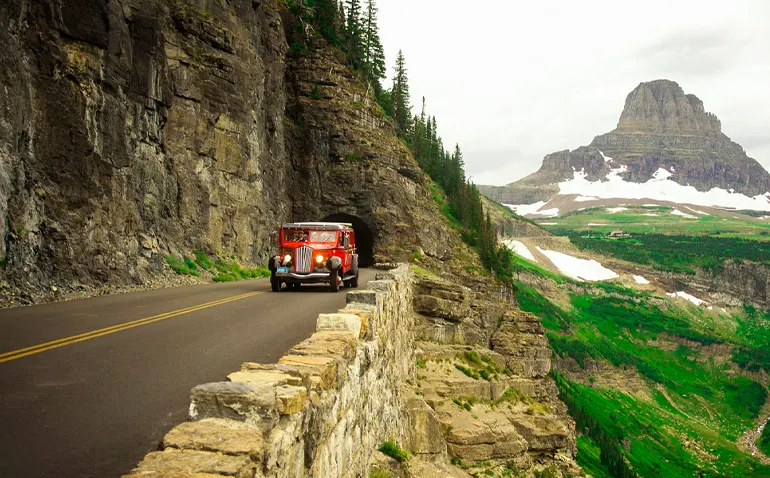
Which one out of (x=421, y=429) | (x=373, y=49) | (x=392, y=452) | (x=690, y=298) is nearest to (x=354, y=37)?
(x=373, y=49)

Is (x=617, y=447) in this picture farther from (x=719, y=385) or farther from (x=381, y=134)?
(x=719, y=385)

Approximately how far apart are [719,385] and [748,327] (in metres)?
71.5

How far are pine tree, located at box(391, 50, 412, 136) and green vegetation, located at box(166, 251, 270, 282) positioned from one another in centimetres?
5438

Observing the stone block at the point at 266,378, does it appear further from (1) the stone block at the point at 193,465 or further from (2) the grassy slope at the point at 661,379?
(2) the grassy slope at the point at 661,379

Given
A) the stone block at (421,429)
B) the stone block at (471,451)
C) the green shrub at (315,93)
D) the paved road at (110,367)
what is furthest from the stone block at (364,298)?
the green shrub at (315,93)

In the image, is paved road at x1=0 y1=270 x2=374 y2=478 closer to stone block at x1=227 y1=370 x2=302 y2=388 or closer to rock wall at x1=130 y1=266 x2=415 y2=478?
stone block at x1=227 y1=370 x2=302 y2=388

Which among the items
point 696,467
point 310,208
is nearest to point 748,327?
point 696,467

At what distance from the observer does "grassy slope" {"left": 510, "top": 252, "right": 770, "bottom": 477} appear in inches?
3462

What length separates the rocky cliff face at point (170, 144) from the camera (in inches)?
754

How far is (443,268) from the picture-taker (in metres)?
58.1

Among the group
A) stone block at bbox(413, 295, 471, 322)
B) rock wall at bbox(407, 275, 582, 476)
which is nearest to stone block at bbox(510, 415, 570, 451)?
rock wall at bbox(407, 275, 582, 476)

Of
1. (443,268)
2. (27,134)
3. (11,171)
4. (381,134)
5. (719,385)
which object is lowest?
(719,385)

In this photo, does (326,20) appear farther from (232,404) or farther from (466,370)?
(232,404)

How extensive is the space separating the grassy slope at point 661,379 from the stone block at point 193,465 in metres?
69.4
